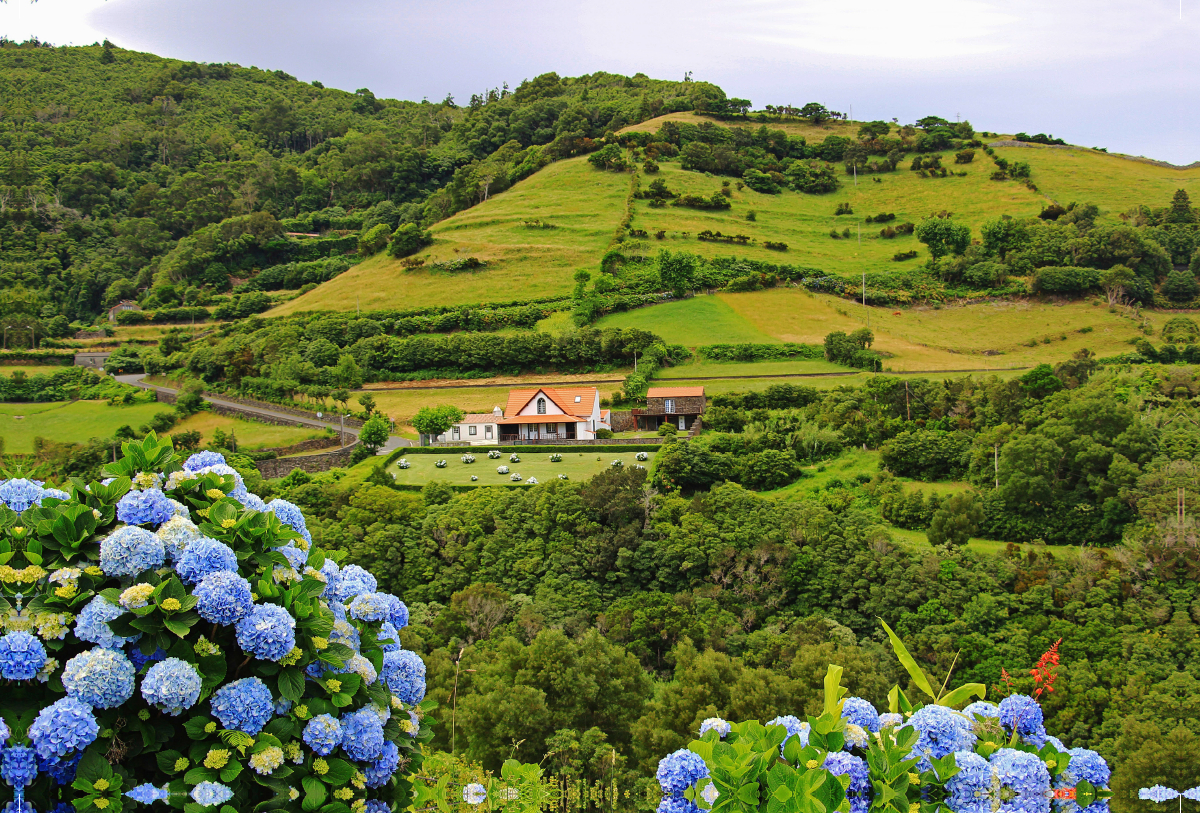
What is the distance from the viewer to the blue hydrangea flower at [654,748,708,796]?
13.8ft

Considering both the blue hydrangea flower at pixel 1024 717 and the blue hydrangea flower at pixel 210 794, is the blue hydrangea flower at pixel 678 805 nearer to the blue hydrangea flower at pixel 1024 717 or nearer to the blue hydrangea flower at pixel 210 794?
the blue hydrangea flower at pixel 1024 717

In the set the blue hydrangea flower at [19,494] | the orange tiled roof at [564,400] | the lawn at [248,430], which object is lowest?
the lawn at [248,430]

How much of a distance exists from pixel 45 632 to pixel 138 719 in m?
0.57

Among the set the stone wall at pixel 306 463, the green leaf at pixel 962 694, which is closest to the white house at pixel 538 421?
the stone wall at pixel 306 463

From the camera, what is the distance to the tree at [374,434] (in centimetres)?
4550

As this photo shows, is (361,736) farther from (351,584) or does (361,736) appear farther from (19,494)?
(19,494)

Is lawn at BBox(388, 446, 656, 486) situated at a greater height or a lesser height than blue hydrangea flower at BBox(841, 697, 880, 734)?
lesser

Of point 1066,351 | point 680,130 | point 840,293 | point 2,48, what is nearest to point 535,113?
point 680,130

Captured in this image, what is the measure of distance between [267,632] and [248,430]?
53867 millimetres

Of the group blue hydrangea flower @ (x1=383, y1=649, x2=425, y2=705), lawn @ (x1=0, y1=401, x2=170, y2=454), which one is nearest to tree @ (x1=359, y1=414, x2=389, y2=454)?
lawn @ (x1=0, y1=401, x2=170, y2=454)

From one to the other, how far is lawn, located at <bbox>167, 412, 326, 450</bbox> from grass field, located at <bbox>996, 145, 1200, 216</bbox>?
7523cm

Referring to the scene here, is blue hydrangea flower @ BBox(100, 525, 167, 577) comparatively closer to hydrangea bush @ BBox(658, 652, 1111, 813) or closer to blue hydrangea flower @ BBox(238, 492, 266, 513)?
blue hydrangea flower @ BBox(238, 492, 266, 513)

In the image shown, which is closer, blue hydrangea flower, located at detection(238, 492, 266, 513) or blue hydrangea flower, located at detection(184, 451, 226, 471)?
blue hydrangea flower, located at detection(238, 492, 266, 513)

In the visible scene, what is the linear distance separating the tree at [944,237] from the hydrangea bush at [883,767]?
7719 centimetres
